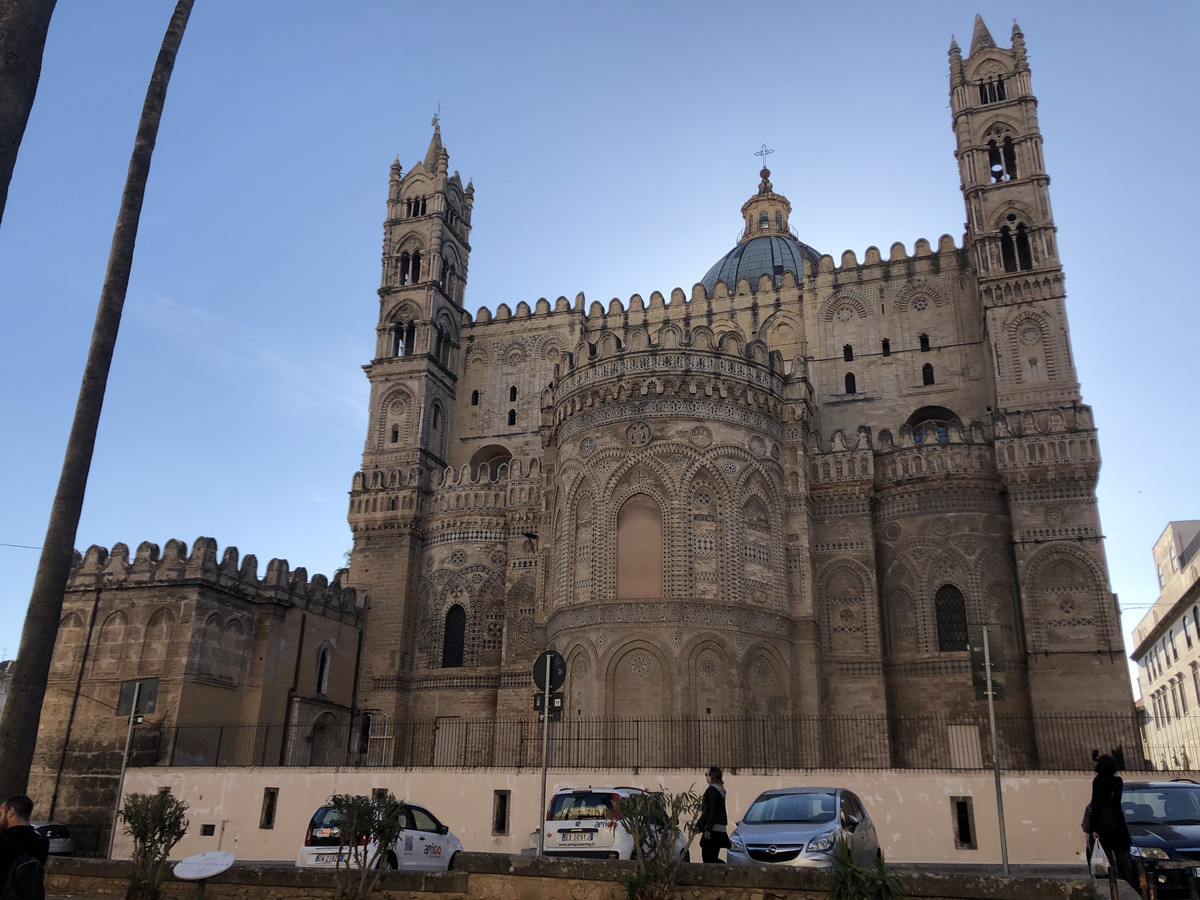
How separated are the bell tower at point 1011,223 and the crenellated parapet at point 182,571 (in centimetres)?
2266

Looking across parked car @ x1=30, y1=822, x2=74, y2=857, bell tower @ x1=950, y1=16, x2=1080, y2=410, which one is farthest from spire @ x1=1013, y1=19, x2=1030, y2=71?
parked car @ x1=30, y1=822, x2=74, y2=857

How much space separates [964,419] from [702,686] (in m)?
14.4

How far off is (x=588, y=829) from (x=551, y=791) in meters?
6.28

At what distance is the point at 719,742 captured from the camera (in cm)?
2392

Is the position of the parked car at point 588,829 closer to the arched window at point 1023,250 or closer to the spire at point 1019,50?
the arched window at point 1023,250

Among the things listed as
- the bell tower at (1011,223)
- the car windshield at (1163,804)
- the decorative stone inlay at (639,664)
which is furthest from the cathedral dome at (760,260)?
the car windshield at (1163,804)

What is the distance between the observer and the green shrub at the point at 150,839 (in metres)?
11.4

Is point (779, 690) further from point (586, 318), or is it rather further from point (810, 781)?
point (586, 318)

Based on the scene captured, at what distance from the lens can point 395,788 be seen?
2000 centimetres

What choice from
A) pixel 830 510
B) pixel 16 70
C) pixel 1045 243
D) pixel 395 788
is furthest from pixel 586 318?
pixel 16 70

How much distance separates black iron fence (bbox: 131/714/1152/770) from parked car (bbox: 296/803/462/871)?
7.81 meters

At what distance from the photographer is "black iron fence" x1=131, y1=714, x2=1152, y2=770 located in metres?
23.8

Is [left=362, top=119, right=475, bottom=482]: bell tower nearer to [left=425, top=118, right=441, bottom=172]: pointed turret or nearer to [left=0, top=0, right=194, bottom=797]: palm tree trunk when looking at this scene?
[left=425, top=118, right=441, bottom=172]: pointed turret

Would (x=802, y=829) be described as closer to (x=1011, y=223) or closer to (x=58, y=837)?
(x=58, y=837)
